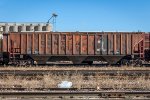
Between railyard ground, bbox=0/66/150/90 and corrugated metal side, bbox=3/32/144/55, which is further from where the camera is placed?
corrugated metal side, bbox=3/32/144/55

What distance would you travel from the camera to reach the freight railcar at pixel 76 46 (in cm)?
3475

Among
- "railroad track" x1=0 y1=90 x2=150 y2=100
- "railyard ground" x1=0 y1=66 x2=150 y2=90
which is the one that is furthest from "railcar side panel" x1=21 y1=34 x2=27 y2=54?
"railroad track" x1=0 y1=90 x2=150 y2=100

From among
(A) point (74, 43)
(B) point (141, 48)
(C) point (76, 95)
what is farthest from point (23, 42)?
(C) point (76, 95)

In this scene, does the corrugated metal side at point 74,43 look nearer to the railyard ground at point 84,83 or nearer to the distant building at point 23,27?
the railyard ground at point 84,83

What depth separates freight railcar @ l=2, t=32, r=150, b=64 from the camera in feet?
114

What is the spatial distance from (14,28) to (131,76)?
7708 centimetres

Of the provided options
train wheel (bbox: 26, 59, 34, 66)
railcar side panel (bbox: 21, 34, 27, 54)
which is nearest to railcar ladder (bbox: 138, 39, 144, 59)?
train wheel (bbox: 26, 59, 34, 66)

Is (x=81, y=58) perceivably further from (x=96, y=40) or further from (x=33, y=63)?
(x=33, y=63)

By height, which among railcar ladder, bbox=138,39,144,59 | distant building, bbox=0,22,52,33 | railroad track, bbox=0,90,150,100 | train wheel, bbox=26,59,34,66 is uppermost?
distant building, bbox=0,22,52,33

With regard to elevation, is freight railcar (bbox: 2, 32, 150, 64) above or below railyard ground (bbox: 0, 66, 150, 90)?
above

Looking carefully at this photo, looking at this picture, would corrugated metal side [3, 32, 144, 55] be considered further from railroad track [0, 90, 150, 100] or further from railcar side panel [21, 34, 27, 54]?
railroad track [0, 90, 150, 100]

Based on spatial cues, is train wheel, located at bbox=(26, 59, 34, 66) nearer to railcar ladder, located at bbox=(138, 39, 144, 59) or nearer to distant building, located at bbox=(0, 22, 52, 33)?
railcar ladder, located at bbox=(138, 39, 144, 59)

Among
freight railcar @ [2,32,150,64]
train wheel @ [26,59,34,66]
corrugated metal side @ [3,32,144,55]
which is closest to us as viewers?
train wheel @ [26,59,34,66]

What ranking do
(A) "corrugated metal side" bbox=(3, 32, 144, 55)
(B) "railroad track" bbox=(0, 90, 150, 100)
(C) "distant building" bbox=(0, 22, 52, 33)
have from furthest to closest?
(C) "distant building" bbox=(0, 22, 52, 33)
(A) "corrugated metal side" bbox=(3, 32, 144, 55)
(B) "railroad track" bbox=(0, 90, 150, 100)
